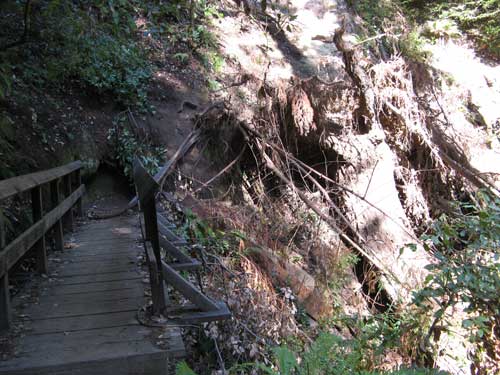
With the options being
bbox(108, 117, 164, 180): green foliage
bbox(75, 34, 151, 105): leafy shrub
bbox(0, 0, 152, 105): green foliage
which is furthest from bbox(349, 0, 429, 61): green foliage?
bbox(0, 0, 152, 105): green foliage

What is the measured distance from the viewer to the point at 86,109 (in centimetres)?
962

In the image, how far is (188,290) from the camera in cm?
350

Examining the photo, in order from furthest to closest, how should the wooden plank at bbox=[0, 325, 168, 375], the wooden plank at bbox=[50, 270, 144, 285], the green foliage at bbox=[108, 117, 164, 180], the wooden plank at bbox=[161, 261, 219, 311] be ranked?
the green foliage at bbox=[108, 117, 164, 180]
the wooden plank at bbox=[50, 270, 144, 285]
the wooden plank at bbox=[161, 261, 219, 311]
the wooden plank at bbox=[0, 325, 168, 375]

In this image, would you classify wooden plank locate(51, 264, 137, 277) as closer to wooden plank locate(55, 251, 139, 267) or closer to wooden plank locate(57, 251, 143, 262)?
wooden plank locate(55, 251, 139, 267)

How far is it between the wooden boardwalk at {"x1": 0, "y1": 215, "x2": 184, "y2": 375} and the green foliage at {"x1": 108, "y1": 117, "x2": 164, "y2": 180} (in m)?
3.79

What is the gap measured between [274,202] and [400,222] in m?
2.29

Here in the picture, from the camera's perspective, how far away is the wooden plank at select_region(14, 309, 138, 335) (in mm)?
3428

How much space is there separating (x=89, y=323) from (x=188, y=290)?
0.81 m

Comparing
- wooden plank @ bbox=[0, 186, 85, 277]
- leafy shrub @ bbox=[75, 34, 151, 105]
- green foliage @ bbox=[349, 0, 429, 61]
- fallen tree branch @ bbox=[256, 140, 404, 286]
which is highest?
green foliage @ bbox=[349, 0, 429, 61]

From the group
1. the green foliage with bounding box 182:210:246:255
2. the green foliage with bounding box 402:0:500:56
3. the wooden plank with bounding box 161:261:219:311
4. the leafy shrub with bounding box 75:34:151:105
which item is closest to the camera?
the wooden plank with bounding box 161:261:219:311

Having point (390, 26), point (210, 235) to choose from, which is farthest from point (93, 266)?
point (390, 26)

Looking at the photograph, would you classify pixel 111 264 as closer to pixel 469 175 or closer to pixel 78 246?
pixel 78 246

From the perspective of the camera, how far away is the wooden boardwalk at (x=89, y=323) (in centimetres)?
292

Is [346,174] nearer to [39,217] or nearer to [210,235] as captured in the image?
[210,235]
